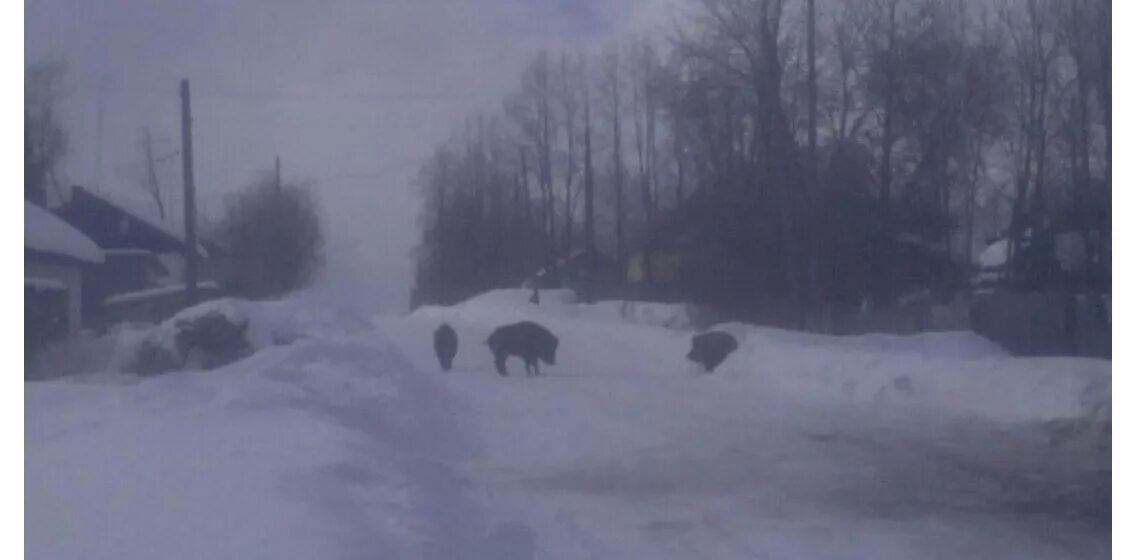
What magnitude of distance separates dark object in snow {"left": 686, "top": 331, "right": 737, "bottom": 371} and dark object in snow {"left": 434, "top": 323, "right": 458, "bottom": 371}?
0.80m

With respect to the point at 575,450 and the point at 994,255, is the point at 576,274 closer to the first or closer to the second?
the point at 575,450

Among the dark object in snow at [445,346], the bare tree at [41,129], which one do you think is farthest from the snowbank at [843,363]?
the bare tree at [41,129]

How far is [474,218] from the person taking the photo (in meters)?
4.02

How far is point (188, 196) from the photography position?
12.4 feet

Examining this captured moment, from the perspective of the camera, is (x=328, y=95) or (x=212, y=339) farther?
(x=328, y=95)

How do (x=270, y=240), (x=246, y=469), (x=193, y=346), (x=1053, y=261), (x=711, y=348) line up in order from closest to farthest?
(x=246, y=469) < (x=193, y=346) < (x=270, y=240) < (x=711, y=348) < (x=1053, y=261)

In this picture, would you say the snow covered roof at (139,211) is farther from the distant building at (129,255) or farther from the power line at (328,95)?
the power line at (328,95)

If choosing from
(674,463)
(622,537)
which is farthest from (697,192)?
(622,537)

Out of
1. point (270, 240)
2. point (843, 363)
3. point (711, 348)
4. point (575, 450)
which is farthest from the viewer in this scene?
point (843, 363)

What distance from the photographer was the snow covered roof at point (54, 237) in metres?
3.62

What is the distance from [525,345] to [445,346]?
26 centimetres

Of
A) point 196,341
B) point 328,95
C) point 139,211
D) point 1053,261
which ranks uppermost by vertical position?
point 328,95

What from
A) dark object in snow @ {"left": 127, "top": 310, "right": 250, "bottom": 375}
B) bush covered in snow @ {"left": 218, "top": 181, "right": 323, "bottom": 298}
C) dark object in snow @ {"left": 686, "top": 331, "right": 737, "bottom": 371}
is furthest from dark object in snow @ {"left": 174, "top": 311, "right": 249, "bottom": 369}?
dark object in snow @ {"left": 686, "top": 331, "right": 737, "bottom": 371}

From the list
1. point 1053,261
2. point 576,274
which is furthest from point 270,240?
point 1053,261
